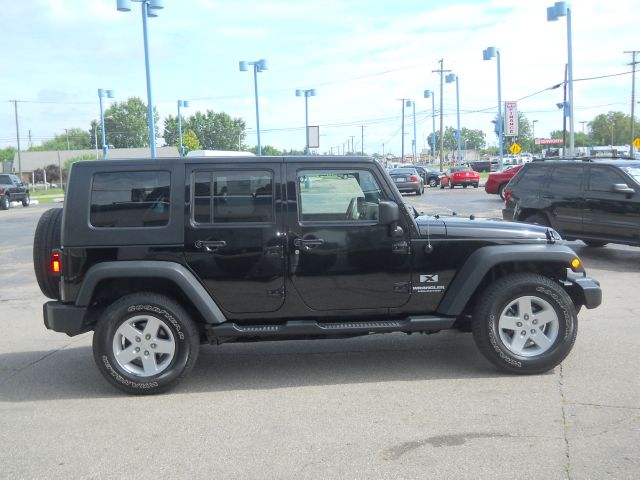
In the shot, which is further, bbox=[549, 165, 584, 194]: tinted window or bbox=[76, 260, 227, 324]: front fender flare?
bbox=[549, 165, 584, 194]: tinted window

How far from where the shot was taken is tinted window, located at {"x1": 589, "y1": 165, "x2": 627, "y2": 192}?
11336 mm

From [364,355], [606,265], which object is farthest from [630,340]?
[606,265]

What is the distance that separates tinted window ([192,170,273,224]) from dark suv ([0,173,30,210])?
32.1 metres

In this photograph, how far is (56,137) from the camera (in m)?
153

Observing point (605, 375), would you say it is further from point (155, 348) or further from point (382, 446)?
point (155, 348)

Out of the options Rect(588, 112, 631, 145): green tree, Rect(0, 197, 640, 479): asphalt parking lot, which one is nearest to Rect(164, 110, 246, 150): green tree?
Rect(588, 112, 631, 145): green tree

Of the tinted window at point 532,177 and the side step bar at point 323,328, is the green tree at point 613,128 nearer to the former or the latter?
the tinted window at point 532,177

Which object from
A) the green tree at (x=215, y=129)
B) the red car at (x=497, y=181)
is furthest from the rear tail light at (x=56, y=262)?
the green tree at (x=215, y=129)

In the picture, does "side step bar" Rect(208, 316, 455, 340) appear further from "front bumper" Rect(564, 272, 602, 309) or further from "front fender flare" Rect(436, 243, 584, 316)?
"front bumper" Rect(564, 272, 602, 309)

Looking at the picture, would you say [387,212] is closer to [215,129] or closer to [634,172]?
[634,172]

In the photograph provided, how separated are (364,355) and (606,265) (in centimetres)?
676

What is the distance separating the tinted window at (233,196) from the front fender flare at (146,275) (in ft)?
1.73

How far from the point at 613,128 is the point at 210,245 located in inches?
4798

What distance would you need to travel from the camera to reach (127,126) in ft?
390
